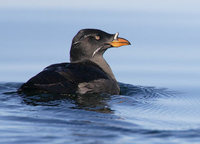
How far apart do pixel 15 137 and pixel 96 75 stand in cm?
337

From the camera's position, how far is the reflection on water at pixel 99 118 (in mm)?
7656

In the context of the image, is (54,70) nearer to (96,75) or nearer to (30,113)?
(96,75)

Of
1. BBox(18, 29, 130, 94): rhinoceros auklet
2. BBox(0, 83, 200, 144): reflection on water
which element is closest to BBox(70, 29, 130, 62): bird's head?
BBox(18, 29, 130, 94): rhinoceros auklet

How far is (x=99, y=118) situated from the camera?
8.83 metres

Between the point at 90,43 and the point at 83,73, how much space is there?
149cm

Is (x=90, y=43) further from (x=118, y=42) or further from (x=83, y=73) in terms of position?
(x=83, y=73)

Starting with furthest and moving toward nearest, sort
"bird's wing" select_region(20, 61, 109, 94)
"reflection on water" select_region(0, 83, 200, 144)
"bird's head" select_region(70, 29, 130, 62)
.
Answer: "bird's head" select_region(70, 29, 130, 62)
"bird's wing" select_region(20, 61, 109, 94)
"reflection on water" select_region(0, 83, 200, 144)

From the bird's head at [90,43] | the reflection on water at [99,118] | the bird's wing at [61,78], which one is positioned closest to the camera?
the reflection on water at [99,118]

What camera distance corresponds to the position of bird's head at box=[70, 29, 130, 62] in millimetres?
11781

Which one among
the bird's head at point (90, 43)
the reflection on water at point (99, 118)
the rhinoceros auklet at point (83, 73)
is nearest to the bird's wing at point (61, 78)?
the rhinoceros auklet at point (83, 73)

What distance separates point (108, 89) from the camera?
35.6 feet

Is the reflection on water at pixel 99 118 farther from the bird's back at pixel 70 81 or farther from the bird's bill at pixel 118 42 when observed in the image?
the bird's bill at pixel 118 42

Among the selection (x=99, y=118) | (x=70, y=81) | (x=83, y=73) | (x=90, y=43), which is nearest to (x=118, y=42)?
(x=90, y=43)

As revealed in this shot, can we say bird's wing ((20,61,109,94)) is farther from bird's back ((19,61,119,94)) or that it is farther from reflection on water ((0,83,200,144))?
reflection on water ((0,83,200,144))
